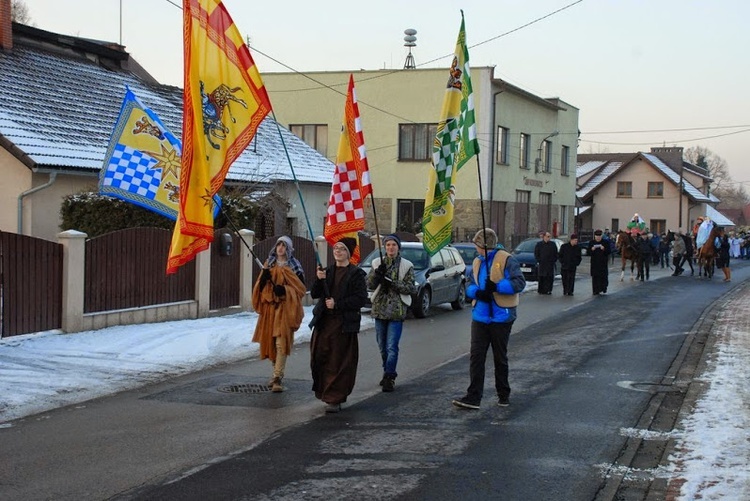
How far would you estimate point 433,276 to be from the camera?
18688mm

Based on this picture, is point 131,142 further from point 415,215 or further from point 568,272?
point 415,215

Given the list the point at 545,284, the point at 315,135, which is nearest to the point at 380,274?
the point at 545,284

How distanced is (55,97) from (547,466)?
18.7m

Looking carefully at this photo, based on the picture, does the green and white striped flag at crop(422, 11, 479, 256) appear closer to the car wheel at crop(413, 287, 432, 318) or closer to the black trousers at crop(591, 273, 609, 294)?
the car wheel at crop(413, 287, 432, 318)

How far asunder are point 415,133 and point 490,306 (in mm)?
33014

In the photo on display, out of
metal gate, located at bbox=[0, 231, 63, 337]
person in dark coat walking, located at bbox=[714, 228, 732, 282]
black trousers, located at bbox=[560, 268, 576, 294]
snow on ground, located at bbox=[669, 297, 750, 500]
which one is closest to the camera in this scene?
snow on ground, located at bbox=[669, 297, 750, 500]

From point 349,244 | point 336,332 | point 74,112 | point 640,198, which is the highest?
point 640,198

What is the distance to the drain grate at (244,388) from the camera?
1002cm

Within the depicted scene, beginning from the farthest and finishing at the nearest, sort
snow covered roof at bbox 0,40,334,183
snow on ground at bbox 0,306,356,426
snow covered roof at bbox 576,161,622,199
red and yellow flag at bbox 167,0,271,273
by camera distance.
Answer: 1. snow covered roof at bbox 576,161,622,199
2. snow covered roof at bbox 0,40,334,183
3. snow on ground at bbox 0,306,356,426
4. red and yellow flag at bbox 167,0,271,273

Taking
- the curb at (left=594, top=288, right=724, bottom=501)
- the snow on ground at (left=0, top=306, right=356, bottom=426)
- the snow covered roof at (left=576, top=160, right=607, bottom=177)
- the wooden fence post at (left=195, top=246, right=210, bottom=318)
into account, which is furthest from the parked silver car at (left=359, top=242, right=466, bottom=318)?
the snow covered roof at (left=576, top=160, right=607, bottom=177)

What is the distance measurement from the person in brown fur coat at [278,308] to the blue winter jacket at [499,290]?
80.7 inches

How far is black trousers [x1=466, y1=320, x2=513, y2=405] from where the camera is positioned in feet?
29.0

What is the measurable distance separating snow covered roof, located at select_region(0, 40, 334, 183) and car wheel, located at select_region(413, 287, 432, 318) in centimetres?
778

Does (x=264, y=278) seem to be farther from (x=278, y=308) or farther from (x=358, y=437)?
(x=358, y=437)
